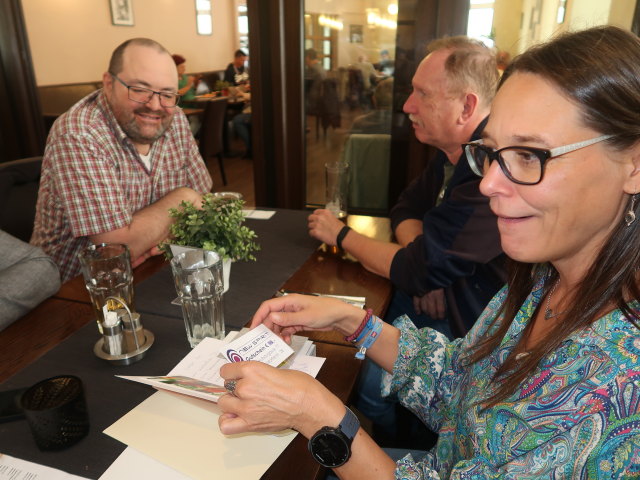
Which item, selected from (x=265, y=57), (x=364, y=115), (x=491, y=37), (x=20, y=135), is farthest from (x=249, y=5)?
(x=20, y=135)

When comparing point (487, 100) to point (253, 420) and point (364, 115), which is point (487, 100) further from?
point (364, 115)

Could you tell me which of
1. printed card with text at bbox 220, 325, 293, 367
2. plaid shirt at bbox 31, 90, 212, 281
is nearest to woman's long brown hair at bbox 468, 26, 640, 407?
printed card with text at bbox 220, 325, 293, 367

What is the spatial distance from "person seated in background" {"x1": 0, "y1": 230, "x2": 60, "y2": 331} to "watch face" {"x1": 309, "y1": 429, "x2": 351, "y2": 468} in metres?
0.86

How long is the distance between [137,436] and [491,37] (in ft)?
10.2

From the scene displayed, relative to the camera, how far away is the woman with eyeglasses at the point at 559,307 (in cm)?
71

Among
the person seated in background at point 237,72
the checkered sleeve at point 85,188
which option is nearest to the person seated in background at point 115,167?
the checkered sleeve at point 85,188

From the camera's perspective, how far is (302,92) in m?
3.48

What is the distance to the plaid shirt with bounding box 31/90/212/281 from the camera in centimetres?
169

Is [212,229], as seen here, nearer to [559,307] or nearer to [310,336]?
[310,336]

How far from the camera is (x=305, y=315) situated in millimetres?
1146

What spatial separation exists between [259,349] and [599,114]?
0.73m

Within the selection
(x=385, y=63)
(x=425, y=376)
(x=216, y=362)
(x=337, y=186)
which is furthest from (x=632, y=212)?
(x=385, y=63)

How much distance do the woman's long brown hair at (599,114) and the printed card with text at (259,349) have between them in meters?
0.40

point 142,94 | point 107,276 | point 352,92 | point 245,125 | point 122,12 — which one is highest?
point 122,12
